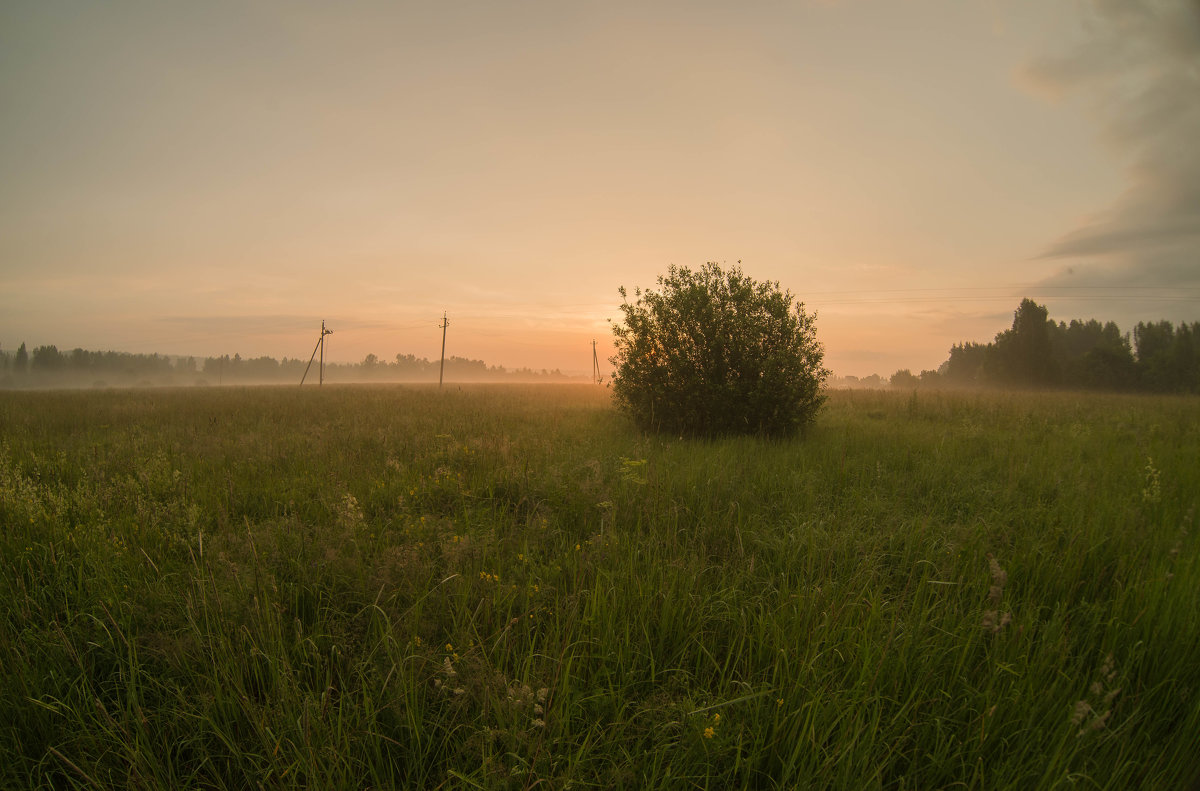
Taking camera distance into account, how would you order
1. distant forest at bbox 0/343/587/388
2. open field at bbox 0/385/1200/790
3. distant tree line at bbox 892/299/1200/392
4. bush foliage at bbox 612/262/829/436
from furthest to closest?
distant forest at bbox 0/343/587/388 → distant tree line at bbox 892/299/1200/392 → bush foliage at bbox 612/262/829/436 → open field at bbox 0/385/1200/790

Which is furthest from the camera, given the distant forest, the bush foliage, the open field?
the distant forest

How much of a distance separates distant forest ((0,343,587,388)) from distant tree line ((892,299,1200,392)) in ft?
287

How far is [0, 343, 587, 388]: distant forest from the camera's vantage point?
140m

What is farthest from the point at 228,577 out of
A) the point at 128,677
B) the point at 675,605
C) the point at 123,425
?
the point at 123,425

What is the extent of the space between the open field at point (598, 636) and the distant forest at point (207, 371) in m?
119

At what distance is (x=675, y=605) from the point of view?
8.61 ft

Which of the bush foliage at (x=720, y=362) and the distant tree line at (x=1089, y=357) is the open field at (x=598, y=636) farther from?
the distant tree line at (x=1089, y=357)

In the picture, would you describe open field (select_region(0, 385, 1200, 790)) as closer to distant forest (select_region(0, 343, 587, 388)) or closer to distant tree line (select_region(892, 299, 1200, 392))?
distant tree line (select_region(892, 299, 1200, 392))

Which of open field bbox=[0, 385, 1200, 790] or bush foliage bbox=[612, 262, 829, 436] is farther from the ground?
bush foliage bbox=[612, 262, 829, 436]

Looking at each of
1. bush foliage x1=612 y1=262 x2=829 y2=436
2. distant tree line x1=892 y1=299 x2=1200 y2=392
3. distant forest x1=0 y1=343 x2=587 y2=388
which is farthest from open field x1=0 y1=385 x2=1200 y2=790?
distant forest x1=0 y1=343 x2=587 y2=388

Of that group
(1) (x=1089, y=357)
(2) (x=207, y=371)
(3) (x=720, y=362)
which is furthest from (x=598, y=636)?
(2) (x=207, y=371)

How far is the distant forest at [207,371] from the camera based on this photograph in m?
140

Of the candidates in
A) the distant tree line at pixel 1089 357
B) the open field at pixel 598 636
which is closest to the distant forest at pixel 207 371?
the distant tree line at pixel 1089 357

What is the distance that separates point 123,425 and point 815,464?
14.6 m
